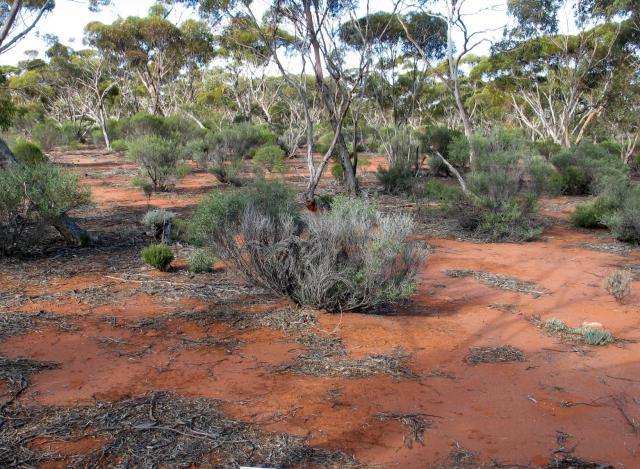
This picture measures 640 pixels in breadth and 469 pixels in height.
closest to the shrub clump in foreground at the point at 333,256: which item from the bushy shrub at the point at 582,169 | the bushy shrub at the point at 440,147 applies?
the bushy shrub at the point at 582,169

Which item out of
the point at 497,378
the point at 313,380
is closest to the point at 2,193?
the point at 313,380

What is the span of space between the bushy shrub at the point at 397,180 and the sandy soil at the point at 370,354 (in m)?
9.15

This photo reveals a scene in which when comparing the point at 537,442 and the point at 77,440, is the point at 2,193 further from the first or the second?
the point at 537,442

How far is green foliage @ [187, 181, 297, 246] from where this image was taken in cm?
766

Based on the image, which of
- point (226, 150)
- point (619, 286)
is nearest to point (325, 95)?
point (226, 150)

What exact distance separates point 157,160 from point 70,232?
306 inches

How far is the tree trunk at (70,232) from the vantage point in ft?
32.6

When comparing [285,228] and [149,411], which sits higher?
[285,228]

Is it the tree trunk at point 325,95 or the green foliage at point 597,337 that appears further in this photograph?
the tree trunk at point 325,95

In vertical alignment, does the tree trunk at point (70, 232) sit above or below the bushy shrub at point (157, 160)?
below

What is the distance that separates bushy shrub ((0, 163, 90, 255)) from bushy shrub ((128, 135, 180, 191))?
800cm

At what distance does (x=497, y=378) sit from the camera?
520 centimetres

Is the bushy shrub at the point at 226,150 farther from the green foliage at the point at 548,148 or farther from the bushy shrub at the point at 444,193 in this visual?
the green foliage at the point at 548,148

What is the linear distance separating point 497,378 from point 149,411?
117 inches
